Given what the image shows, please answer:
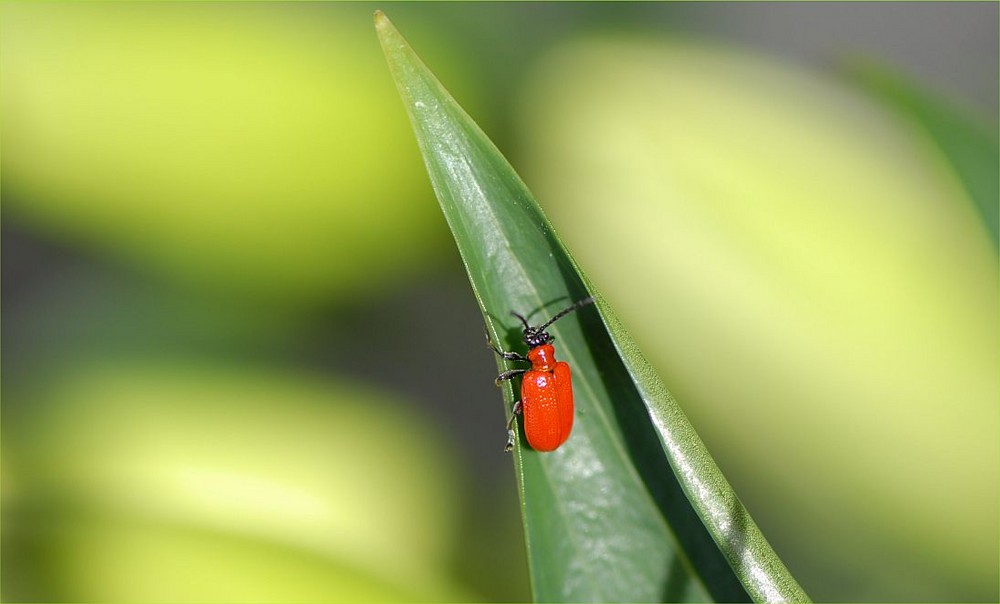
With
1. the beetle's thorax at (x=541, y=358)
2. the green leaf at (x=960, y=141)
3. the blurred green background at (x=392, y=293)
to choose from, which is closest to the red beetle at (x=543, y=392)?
the beetle's thorax at (x=541, y=358)

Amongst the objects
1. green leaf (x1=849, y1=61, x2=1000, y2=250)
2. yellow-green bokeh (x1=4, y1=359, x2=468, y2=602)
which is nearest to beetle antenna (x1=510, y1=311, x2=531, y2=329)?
yellow-green bokeh (x1=4, y1=359, x2=468, y2=602)

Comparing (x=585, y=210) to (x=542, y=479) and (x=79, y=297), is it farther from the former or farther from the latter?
(x=79, y=297)

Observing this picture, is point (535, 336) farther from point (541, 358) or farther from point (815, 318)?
point (815, 318)

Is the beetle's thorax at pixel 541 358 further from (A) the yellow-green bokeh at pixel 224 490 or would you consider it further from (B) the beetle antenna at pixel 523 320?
(A) the yellow-green bokeh at pixel 224 490

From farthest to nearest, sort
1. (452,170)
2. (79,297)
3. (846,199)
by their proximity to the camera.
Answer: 1. (79,297)
2. (846,199)
3. (452,170)

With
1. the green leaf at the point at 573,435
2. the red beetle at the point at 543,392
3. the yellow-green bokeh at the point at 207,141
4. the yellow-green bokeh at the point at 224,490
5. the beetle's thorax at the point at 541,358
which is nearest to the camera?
the green leaf at the point at 573,435

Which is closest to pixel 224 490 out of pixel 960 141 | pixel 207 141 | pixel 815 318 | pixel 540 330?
pixel 207 141

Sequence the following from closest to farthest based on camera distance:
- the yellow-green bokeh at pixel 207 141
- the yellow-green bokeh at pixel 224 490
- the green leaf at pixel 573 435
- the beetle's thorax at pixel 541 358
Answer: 1. the green leaf at pixel 573 435
2. the beetle's thorax at pixel 541 358
3. the yellow-green bokeh at pixel 224 490
4. the yellow-green bokeh at pixel 207 141

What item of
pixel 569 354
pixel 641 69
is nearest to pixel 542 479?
pixel 569 354
